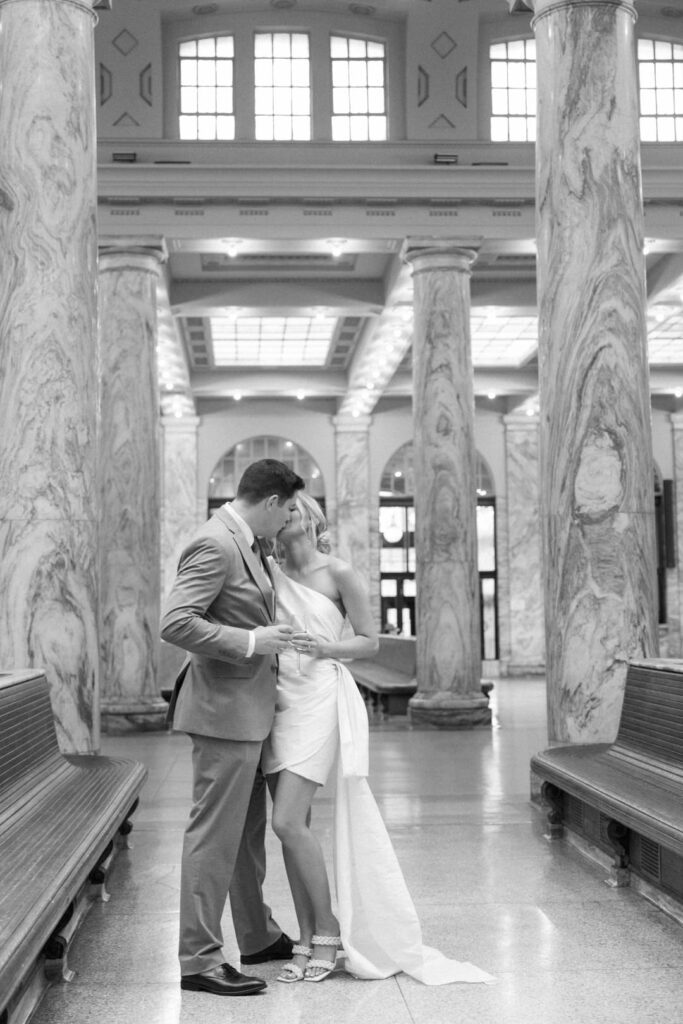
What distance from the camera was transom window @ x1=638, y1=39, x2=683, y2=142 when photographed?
18828 millimetres

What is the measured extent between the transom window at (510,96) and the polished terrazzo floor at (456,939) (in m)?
11.7

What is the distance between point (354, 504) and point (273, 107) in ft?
57.4

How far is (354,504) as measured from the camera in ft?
115

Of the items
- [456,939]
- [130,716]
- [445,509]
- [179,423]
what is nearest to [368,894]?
[456,939]

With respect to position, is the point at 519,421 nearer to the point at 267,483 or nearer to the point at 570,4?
the point at 570,4

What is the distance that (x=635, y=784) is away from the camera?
22.1 feet

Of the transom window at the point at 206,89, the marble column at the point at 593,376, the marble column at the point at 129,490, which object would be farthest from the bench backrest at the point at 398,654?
the marble column at the point at 593,376

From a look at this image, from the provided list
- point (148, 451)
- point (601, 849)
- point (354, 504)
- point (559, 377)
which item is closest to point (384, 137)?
point (148, 451)

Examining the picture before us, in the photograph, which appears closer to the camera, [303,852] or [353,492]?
[303,852]

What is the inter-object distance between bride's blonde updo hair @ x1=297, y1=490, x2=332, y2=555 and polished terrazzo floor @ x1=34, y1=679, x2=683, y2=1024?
1702 millimetres

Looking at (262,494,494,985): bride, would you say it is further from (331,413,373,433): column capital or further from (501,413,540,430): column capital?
(501,413,540,430): column capital

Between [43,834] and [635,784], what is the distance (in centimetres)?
307

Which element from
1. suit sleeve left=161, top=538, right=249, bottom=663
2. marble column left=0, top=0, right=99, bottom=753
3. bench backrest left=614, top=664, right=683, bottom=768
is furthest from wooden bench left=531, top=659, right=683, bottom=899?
marble column left=0, top=0, right=99, bottom=753

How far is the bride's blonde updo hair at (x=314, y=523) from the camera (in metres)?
5.26
